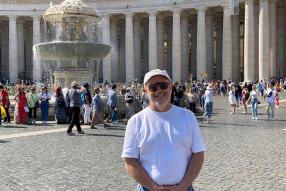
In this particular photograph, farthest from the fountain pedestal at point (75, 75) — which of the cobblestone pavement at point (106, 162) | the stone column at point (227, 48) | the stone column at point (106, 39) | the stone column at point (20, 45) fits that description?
the stone column at point (20, 45)


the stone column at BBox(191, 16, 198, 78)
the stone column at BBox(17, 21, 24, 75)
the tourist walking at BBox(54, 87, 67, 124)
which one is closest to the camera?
the tourist walking at BBox(54, 87, 67, 124)

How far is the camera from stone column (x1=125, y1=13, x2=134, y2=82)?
59.1 metres

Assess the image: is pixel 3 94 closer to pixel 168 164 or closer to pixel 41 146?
pixel 41 146

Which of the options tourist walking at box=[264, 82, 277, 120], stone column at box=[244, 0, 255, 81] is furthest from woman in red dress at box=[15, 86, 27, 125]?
stone column at box=[244, 0, 255, 81]

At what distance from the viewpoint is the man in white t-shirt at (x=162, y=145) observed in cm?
430

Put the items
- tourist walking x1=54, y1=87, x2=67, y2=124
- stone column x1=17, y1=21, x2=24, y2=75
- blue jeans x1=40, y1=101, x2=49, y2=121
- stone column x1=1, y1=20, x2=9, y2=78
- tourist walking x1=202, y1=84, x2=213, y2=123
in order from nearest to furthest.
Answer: tourist walking x1=54, y1=87, x2=67, y2=124 → blue jeans x1=40, y1=101, x2=49, y2=121 → tourist walking x1=202, y1=84, x2=213, y2=123 → stone column x1=17, y1=21, x2=24, y2=75 → stone column x1=1, y1=20, x2=9, y2=78

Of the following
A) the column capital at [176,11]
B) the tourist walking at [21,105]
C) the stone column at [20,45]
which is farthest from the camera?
the stone column at [20,45]

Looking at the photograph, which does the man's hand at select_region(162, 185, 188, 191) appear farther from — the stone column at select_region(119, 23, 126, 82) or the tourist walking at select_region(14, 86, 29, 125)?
the stone column at select_region(119, 23, 126, 82)

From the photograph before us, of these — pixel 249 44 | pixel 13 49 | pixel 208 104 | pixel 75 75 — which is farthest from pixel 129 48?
pixel 208 104

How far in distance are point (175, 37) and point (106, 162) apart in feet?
153

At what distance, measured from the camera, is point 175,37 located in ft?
186

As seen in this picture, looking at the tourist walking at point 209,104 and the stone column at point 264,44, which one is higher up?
the stone column at point 264,44

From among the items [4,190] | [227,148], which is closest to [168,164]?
[4,190]

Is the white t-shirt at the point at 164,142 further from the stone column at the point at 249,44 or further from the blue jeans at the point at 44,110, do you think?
the stone column at the point at 249,44
